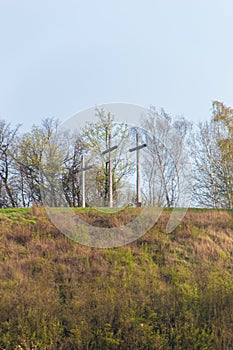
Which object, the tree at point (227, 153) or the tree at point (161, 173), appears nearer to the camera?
the tree at point (161, 173)

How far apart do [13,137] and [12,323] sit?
18109 millimetres

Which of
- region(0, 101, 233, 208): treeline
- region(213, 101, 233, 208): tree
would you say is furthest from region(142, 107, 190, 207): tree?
region(213, 101, 233, 208): tree

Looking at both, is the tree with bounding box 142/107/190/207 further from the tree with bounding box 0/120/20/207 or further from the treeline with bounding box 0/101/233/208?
the tree with bounding box 0/120/20/207

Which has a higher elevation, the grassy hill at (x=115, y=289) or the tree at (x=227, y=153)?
the tree at (x=227, y=153)

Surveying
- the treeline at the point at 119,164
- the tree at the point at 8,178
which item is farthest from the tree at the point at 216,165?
the tree at the point at 8,178

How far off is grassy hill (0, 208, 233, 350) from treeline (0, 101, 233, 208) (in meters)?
1.17

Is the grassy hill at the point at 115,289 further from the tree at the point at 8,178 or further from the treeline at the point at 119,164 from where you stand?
the tree at the point at 8,178

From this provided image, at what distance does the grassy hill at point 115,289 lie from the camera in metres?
5.69

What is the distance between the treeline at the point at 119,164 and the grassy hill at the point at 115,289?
117cm

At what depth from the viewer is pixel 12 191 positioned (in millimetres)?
21594

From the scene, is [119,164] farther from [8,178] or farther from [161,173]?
[8,178]

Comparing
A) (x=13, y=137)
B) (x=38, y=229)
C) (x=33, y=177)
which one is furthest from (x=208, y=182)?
(x=38, y=229)

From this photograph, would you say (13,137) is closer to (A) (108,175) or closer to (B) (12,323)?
(A) (108,175)

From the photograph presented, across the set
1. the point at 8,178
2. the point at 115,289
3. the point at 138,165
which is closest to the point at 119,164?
the point at 138,165
